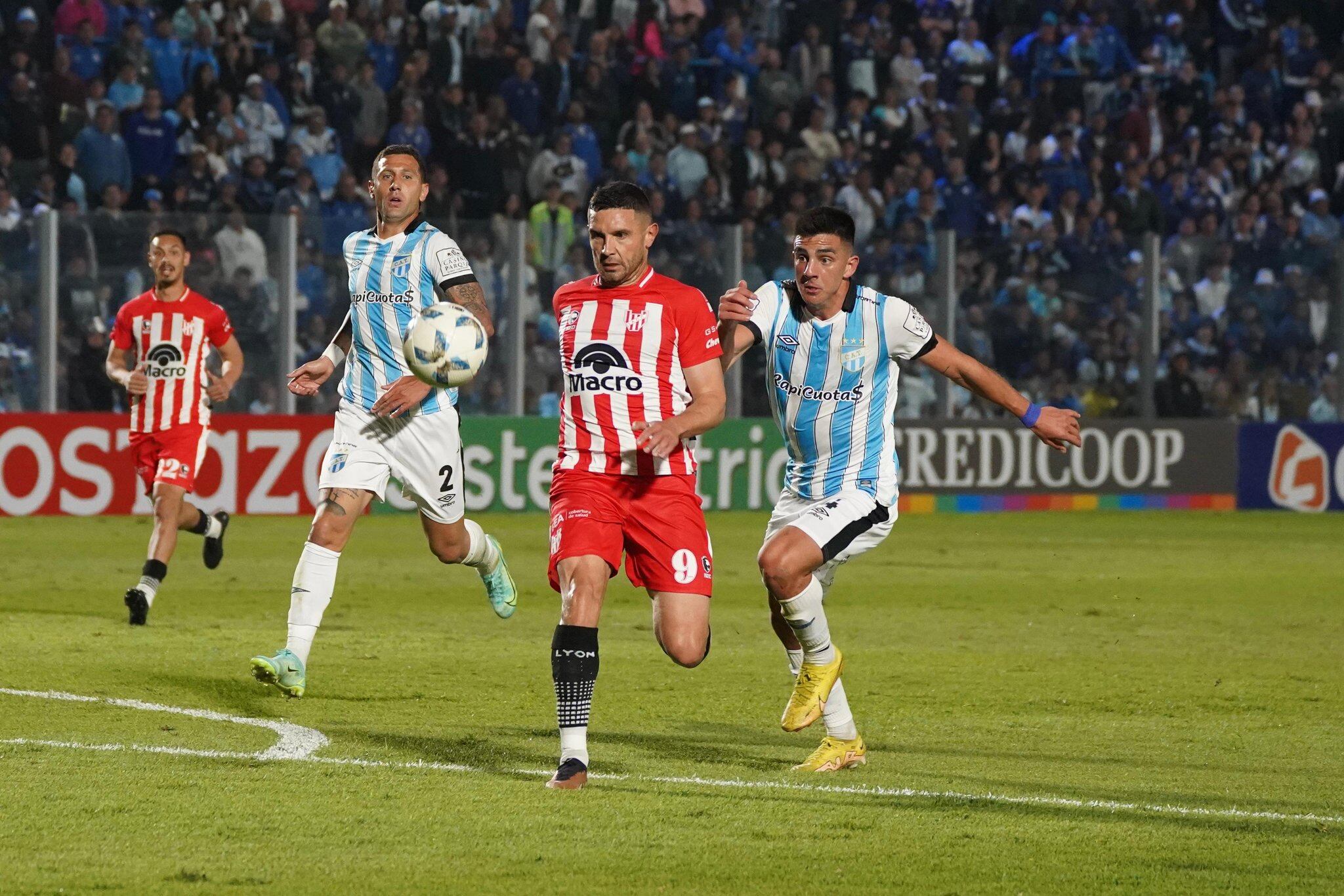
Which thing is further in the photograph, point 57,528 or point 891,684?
point 57,528

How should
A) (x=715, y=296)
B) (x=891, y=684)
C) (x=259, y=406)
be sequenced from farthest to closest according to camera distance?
(x=715, y=296), (x=259, y=406), (x=891, y=684)

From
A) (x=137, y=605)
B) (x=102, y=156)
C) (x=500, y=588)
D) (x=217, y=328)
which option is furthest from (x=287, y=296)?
(x=500, y=588)

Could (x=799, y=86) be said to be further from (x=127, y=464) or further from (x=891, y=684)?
(x=891, y=684)

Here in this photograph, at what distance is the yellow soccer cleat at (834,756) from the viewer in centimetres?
659

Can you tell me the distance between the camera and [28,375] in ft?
55.4

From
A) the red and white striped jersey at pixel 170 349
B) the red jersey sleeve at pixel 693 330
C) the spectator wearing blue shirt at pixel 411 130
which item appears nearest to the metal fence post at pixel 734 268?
the spectator wearing blue shirt at pixel 411 130

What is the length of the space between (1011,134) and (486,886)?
842 inches

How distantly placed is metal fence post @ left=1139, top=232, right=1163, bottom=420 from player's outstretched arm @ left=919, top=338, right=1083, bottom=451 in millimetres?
14907

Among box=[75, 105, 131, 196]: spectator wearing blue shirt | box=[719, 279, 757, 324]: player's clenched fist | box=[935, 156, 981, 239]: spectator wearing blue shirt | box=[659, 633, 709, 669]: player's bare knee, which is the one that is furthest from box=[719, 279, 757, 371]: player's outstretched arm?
box=[935, 156, 981, 239]: spectator wearing blue shirt

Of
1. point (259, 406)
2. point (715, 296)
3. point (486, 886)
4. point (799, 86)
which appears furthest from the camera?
point (799, 86)

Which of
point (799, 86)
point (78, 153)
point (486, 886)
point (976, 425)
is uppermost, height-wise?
point (799, 86)

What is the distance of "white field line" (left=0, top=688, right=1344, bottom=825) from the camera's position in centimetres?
593

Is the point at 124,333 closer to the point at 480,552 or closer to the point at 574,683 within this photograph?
the point at 480,552

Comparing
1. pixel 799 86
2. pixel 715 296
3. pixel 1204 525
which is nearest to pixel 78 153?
pixel 715 296
